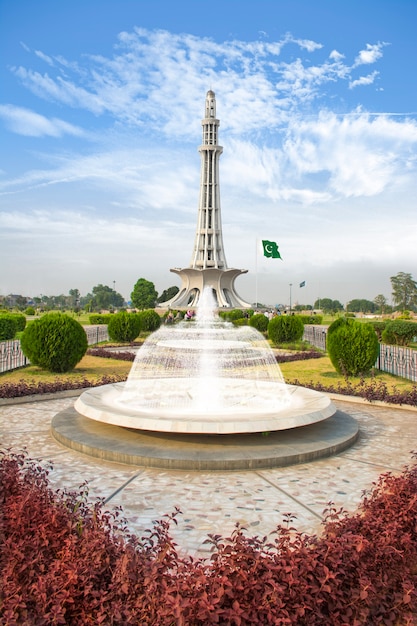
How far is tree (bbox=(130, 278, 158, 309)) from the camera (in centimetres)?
6531

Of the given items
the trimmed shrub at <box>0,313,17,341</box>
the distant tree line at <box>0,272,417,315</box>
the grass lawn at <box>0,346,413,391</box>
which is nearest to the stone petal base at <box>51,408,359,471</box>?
the grass lawn at <box>0,346,413,391</box>

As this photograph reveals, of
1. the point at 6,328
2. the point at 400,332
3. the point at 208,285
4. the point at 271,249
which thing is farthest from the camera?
the point at 208,285

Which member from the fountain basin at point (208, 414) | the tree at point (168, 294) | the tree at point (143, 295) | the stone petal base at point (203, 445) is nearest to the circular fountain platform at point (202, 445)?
the stone petal base at point (203, 445)

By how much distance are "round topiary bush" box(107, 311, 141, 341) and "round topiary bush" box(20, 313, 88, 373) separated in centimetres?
877

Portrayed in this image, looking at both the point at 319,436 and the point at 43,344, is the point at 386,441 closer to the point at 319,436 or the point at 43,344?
the point at 319,436

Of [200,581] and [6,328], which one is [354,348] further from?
[6,328]

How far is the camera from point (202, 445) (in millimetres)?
5324

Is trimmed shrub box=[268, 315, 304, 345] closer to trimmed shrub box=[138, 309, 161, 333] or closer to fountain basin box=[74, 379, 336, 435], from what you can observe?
trimmed shrub box=[138, 309, 161, 333]

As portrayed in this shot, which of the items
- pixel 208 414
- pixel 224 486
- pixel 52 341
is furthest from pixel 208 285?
pixel 224 486

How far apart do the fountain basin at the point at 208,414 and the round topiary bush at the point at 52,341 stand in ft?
10.9

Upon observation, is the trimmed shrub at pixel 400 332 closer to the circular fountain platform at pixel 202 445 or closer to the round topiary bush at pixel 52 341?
the round topiary bush at pixel 52 341

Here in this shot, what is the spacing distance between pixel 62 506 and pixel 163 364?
10.7m

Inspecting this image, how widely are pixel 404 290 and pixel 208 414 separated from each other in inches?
2484

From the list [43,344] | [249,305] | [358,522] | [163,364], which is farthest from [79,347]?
[249,305]
